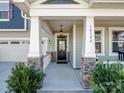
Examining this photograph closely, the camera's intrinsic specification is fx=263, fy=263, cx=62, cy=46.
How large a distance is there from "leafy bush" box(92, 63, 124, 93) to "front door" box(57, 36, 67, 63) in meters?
16.6

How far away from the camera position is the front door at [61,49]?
85.8 feet

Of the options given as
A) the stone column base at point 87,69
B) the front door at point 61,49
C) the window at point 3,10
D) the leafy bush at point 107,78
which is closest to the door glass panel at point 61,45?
the front door at point 61,49

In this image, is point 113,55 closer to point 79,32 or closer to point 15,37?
point 79,32

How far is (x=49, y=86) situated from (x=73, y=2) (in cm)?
375

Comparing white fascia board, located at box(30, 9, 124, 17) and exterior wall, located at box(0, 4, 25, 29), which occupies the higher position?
exterior wall, located at box(0, 4, 25, 29)

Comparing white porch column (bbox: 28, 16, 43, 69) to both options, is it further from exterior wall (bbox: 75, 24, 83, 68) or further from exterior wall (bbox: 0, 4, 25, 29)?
exterior wall (bbox: 0, 4, 25, 29)

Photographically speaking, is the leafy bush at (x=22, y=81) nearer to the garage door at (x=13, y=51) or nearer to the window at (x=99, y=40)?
the window at (x=99, y=40)

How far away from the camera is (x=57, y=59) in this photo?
2638cm

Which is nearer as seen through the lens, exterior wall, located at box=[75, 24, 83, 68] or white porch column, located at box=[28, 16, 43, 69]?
white porch column, located at box=[28, 16, 43, 69]

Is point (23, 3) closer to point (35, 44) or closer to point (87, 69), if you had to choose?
point (35, 44)

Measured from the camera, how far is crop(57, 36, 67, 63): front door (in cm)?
2614

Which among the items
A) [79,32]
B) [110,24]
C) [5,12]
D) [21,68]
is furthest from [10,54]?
[21,68]

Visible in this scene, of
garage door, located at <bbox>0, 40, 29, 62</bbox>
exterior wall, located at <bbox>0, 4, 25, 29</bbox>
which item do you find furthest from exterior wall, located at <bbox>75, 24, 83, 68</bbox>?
garage door, located at <bbox>0, 40, 29, 62</bbox>

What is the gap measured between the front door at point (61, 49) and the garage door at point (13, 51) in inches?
138
